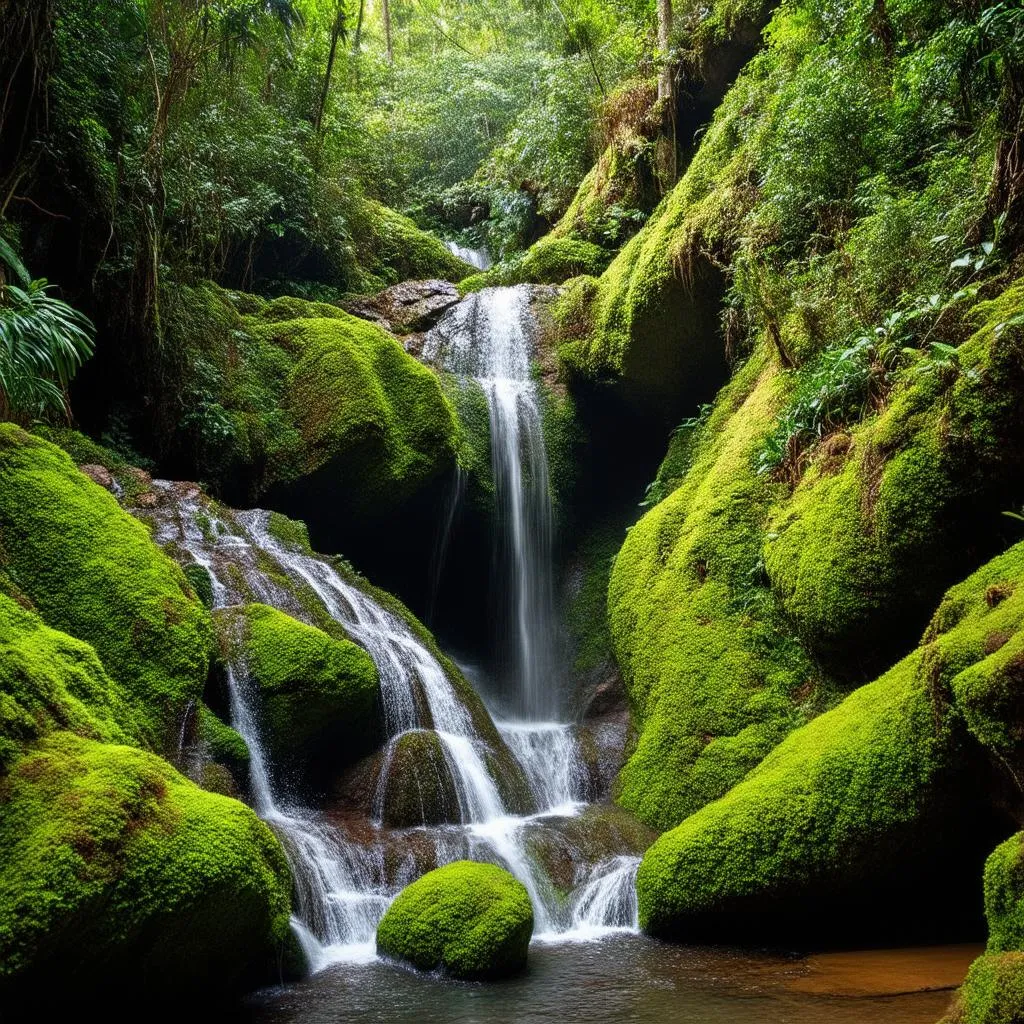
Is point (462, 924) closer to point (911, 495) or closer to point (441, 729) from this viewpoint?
point (441, 729)

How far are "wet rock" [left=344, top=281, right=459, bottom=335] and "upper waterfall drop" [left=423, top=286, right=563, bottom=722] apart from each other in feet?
2.71

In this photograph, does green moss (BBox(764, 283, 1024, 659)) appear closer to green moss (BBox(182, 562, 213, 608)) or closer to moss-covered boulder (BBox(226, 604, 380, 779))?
moss-covered boulder (BBox(226, 604, 380, 779))

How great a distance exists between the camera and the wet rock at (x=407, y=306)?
14.4 m

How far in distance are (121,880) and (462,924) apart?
2.16 meters

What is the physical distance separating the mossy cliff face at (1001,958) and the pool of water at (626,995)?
55 cm

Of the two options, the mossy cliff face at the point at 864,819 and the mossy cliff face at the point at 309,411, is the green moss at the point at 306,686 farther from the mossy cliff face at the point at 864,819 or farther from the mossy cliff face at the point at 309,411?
the mossy cliff face at the point at 309,411

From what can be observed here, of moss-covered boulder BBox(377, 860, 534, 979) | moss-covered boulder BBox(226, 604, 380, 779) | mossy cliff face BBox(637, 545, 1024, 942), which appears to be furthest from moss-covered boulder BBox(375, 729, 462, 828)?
mossy cliff face BBox(637, 545, 1024, 942)

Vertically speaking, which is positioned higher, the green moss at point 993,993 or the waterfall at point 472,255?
the waterfall at point 472,255

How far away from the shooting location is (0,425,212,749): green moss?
5.45 meters

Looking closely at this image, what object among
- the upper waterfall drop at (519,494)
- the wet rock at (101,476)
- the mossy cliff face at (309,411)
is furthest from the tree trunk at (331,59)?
the wet rock at (101,476)

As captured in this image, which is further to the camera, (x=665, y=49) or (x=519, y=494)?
(x=665, y=49)

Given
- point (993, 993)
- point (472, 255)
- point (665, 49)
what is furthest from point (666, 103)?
point (993, 993)

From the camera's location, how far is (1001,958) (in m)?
2.97

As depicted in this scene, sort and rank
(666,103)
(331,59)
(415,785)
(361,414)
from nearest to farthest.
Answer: (415,785)
(361,414)
(666,103)
(331,59)
